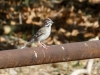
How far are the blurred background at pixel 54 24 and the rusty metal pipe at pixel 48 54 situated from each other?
394cm

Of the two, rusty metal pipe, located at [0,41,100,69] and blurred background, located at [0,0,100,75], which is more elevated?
rusty metal pipe, located at [0,41,100,69]

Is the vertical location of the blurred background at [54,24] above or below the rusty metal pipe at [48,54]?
below

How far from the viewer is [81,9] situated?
480 inches

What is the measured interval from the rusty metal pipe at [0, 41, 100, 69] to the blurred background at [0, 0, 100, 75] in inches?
155

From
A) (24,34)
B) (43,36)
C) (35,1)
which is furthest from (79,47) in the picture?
(35,1)

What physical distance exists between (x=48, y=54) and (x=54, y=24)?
23.9 ft

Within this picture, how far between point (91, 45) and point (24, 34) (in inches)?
240

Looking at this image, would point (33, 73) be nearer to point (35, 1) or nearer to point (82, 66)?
point (82, 66)

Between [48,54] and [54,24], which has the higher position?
[48,54]

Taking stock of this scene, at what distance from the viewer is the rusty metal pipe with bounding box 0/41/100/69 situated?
3.45 meters

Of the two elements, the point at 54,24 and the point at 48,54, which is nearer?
the point at 48,54

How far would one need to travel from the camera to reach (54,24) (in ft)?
36.0

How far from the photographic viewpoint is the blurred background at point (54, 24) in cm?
822

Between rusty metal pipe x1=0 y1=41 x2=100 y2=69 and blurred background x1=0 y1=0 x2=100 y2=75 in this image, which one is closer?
rusty metal pipe x1=0 y1=41 x2=100 y2=69
